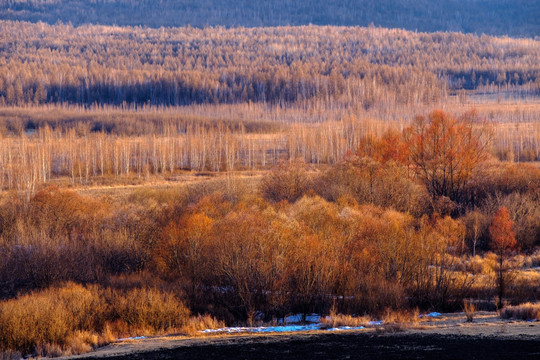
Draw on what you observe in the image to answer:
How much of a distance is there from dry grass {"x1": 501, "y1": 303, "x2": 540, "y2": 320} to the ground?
2.19ft

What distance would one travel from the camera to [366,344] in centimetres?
2191

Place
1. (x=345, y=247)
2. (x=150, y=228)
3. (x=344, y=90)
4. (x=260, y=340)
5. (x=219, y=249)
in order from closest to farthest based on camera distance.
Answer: (x=260, y=340) → (x=219, y=249) → (x=345, y=247) → (x=150, y=228) → (x=344, y=90)

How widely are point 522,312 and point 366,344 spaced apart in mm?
7421

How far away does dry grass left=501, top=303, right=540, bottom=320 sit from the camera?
25.2 metres

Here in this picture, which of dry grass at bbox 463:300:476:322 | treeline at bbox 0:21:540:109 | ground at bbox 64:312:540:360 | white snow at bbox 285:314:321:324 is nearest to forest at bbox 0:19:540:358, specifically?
dry grass at bbox 463:300:476:322

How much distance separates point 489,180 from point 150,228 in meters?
31.2

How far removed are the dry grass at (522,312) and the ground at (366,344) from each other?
2.19 ft

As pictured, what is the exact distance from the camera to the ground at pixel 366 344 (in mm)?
20375

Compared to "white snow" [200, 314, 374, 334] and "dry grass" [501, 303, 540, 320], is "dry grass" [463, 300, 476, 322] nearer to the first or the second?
"dry grass" [501, 303, 540, 320]

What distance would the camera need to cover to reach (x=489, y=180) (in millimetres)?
58594

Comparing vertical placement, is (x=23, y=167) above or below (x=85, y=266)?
above

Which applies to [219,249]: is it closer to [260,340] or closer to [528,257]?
[260,340]

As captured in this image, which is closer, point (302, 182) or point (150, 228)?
point (150, 228)

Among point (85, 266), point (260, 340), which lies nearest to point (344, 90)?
point (85, 266)
